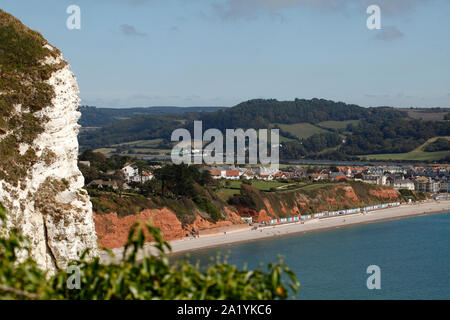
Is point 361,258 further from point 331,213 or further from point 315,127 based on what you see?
point 315,127

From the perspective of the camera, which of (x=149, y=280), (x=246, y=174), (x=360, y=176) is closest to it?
(x=149, y=280)

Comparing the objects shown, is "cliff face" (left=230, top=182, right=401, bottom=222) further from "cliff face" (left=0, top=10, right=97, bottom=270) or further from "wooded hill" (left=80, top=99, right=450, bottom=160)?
"wooded hill" (left=80, top=99, right=450, bottom=160)

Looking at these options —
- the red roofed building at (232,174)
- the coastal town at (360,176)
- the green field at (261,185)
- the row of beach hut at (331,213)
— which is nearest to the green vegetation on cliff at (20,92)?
the row of beach hut at (331,213)

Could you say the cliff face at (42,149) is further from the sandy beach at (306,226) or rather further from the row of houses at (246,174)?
the row of houses at (246,174)

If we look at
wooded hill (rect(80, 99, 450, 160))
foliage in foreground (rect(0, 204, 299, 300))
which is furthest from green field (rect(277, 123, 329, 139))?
foliage in foreground (rect(0, 204, 299, 300))

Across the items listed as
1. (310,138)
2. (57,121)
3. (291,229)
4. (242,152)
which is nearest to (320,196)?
(291,229)

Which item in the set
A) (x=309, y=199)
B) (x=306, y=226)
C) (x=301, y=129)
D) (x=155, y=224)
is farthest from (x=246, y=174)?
(x=301, y=129)
